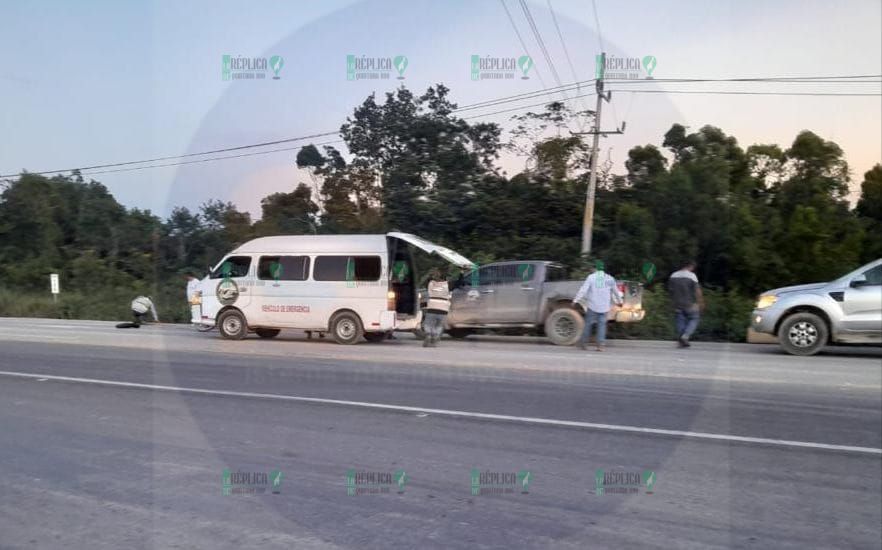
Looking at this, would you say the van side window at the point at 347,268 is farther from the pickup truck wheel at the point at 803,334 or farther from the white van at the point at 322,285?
the pickup truck wheel at the point at 803,334

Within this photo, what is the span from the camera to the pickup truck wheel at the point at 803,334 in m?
12.8

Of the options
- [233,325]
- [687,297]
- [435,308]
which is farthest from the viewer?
[233,325]

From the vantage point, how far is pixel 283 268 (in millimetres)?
15188

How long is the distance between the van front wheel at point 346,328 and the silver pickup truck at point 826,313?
284 inches

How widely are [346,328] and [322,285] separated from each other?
0.95 meters

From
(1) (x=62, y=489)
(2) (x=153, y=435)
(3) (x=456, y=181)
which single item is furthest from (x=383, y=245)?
(3) (x=456, y=181)

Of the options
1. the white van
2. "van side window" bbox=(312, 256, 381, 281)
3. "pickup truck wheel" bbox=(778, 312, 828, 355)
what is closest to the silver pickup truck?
"pickup truck wheel" bbox=(778, 312, 828, 355)

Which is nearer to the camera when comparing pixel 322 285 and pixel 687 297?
pixel 687 297

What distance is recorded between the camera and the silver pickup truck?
1237 cm

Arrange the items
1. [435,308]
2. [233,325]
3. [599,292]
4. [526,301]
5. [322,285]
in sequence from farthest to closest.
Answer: [233,325], [526,301], [322,285], [435,308], [599,292]

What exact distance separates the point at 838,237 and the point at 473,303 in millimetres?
13226

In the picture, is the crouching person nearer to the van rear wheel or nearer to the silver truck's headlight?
the van rear wheel

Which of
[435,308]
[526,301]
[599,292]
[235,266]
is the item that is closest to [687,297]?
[599,292]

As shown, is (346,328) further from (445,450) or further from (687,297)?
(445,450)
